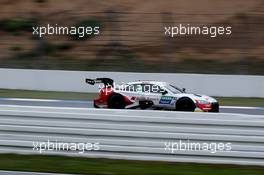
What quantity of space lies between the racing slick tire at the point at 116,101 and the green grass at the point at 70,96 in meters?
4.26

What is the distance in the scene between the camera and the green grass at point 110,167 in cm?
775

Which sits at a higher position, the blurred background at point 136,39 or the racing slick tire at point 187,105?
the blurred background at point 136,39

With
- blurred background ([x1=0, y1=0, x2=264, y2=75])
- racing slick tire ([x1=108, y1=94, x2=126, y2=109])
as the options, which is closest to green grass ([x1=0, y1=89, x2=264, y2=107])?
blurred background ([x1=0, y1=0, x2=264, y2=75])

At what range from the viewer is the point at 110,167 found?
8023 mm

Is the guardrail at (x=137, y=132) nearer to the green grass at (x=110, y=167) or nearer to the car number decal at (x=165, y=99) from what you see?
the green grass at (x=110, y=167)

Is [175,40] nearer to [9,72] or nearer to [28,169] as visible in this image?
[9,72]

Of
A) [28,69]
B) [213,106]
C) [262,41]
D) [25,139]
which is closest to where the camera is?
[25,139]

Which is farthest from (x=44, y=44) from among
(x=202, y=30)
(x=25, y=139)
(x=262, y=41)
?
(x=25, y=139)

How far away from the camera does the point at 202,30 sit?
93.1 feet

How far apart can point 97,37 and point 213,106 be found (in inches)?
550

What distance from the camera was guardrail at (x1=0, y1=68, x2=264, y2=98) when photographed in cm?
Answer: 2112

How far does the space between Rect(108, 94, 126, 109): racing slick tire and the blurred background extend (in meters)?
6.41

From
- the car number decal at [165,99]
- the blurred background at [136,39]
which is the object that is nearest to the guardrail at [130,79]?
the blurred background at [136,39]

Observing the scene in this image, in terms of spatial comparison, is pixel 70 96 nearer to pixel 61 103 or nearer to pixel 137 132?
pixel 61 103
